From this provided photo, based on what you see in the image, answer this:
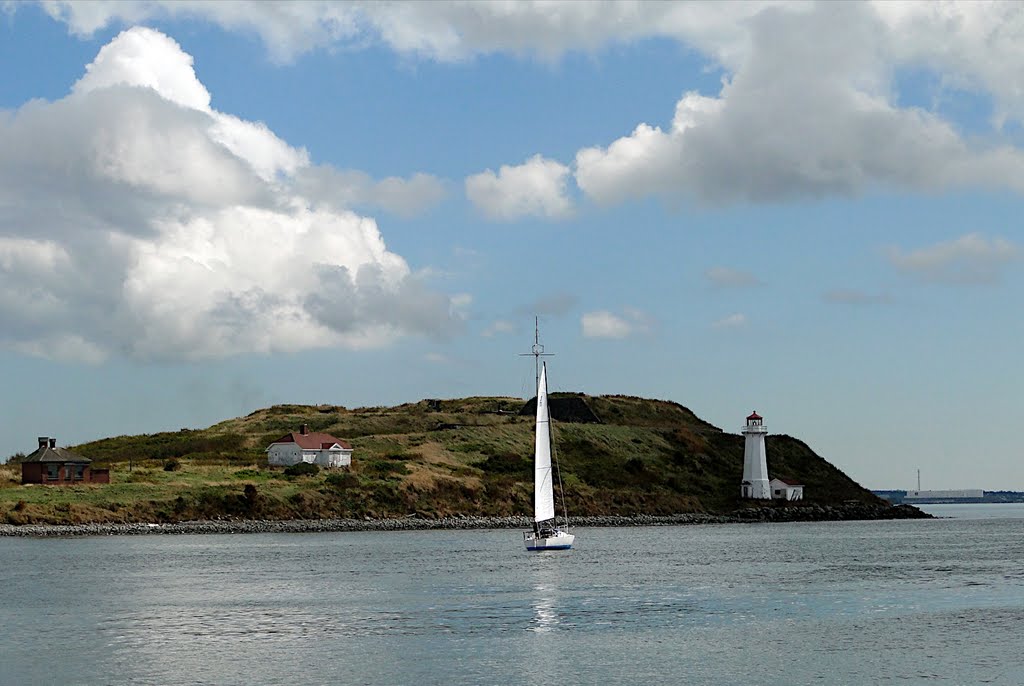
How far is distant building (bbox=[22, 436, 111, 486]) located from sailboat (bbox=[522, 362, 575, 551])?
54.4 m

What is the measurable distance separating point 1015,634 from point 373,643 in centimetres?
2625

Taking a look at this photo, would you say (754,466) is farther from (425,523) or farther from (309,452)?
(309,452)

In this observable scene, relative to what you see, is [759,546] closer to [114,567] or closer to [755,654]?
[114,567]

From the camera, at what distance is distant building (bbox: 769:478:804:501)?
180 meters

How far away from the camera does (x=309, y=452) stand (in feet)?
492

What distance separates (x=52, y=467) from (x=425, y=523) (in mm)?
40152

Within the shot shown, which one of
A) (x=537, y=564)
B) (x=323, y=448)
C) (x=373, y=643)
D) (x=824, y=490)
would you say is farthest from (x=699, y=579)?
(x=824, y=490)

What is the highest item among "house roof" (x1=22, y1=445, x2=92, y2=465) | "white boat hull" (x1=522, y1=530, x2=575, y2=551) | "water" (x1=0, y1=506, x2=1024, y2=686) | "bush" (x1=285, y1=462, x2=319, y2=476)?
"house roof" (x1=22, y1=445, x2=92, y2=465)

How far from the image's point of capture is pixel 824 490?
19300 cm

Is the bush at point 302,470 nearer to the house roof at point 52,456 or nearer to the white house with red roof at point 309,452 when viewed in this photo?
the white house with red roof at point 309,452

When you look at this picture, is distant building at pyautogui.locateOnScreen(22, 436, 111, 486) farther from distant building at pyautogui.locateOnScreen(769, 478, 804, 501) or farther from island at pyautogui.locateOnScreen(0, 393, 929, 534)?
distant building at pyautogui.locateOnScreen(769, 478, 804, 501)

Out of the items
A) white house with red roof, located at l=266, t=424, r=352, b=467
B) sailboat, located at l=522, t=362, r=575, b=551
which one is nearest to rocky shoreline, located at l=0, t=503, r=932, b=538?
white house with red roof, located at l=266, t=424, r=352, b=467

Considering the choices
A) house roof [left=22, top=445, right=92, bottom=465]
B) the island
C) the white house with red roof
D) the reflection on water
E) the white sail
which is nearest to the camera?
the reflection on water

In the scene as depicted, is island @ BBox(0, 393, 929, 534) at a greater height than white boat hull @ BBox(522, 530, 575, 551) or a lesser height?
greater
